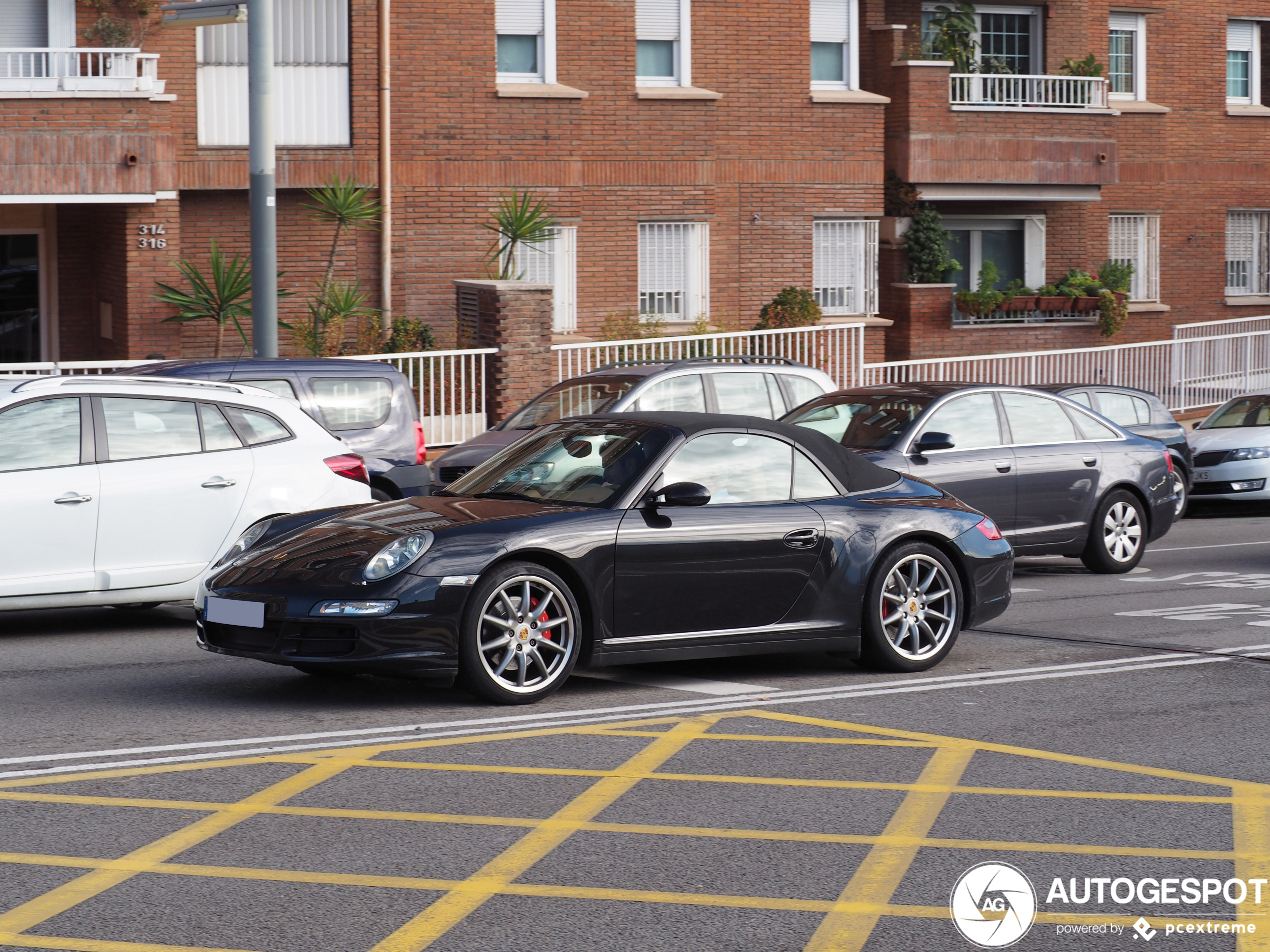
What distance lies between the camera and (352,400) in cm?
1347

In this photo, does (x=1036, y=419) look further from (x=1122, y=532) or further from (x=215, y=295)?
(x=215, y=295)

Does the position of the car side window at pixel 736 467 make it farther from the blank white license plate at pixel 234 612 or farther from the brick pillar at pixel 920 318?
the brick pillar at pixel 920 318

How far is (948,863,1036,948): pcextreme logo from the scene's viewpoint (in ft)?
16.4

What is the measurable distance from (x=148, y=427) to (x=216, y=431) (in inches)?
17.2

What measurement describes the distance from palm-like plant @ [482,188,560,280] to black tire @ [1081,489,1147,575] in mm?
11140

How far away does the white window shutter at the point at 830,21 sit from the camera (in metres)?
26.9

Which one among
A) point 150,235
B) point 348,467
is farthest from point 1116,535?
point 150,235

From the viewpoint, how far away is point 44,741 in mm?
7305

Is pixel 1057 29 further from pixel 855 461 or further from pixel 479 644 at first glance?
pixel 479 644

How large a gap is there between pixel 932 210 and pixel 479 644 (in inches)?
847

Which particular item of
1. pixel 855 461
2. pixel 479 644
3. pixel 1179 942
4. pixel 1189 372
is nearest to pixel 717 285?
pixel 1189 372

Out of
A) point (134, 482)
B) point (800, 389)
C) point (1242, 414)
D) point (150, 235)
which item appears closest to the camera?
point (134, 482)

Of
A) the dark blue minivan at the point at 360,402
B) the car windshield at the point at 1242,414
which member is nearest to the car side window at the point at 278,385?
the dark blue minivan at the point at 360,402

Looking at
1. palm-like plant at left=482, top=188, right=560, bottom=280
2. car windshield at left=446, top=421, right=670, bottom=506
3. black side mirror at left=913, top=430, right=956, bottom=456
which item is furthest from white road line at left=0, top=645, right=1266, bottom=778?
palm-like plant at left=482, top=188, right=560, bottom=280
